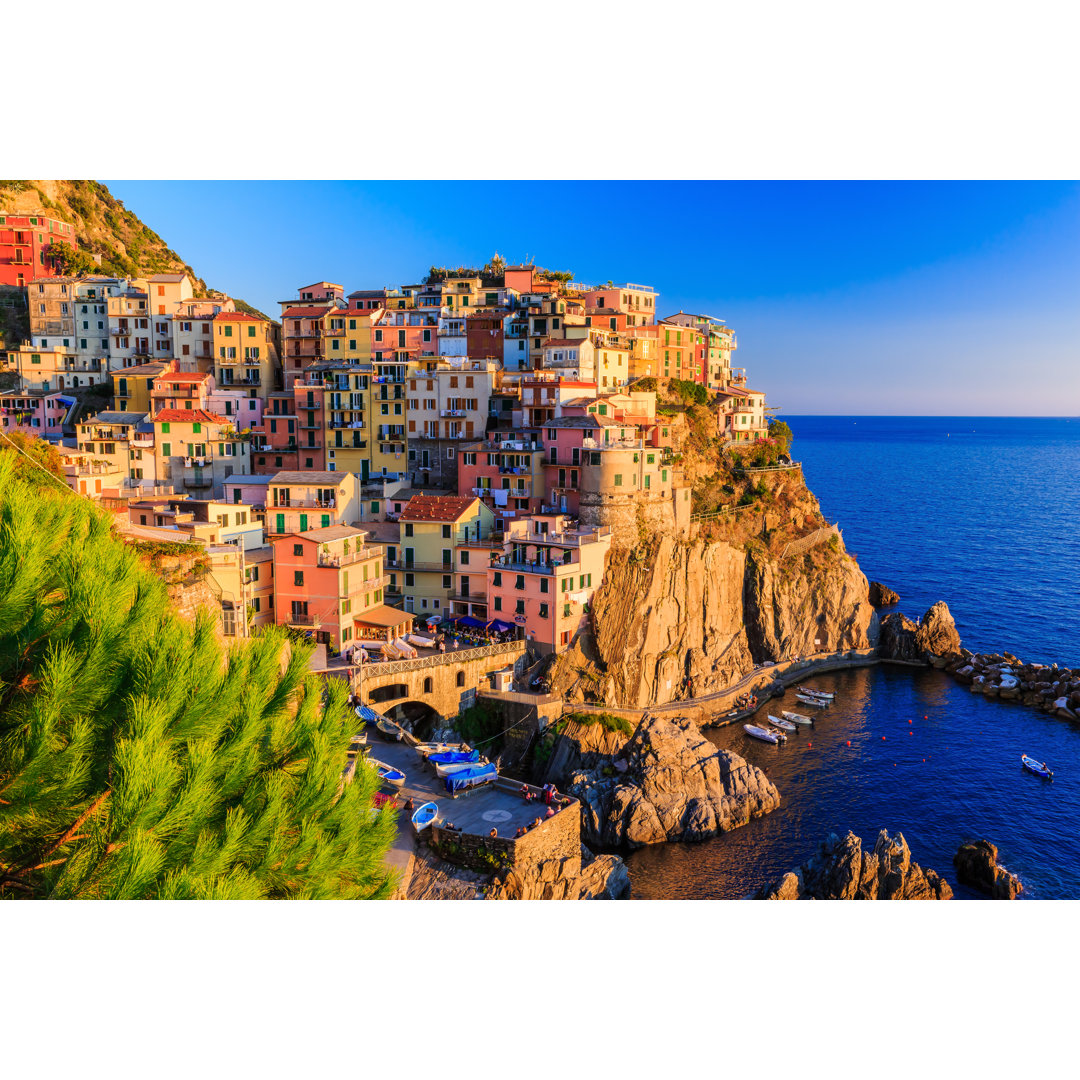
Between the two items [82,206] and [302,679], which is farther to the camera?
[82,206]

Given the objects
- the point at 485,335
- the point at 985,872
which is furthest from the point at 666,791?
the point at 485,335

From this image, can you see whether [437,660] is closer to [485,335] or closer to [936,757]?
[936,757]

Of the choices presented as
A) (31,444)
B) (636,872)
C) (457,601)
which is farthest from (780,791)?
(31,444)

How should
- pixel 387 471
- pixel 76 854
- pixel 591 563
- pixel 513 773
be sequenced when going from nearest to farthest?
pixel 76 854 → pixel 513 773 → pixel 591 563 → pixel 387 471

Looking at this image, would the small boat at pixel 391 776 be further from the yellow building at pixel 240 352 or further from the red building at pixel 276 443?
the yellow building at pixel 240 352

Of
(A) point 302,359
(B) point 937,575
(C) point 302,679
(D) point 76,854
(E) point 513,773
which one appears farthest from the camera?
(B) point 937,575

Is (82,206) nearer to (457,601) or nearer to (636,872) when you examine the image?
(457,601)
